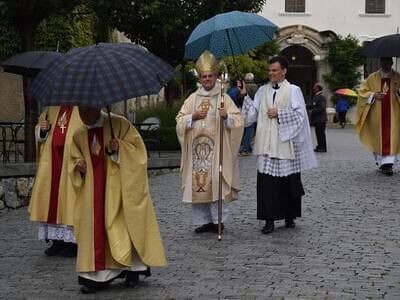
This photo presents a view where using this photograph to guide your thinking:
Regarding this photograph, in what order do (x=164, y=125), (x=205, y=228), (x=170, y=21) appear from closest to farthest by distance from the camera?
(x=205, y=228)
(x=170, y=21)
(x=164, y=125)

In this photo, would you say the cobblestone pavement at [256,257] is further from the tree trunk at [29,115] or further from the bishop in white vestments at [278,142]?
the tree trunk at [29,115]

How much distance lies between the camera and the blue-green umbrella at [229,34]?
336 inches

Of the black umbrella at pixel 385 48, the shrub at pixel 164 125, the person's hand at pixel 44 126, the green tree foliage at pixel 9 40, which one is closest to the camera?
the person's hand at pixel 44 126

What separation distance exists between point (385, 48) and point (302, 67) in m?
28.6

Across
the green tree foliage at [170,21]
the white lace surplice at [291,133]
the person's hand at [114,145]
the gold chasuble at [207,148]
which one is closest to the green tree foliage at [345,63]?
the green tree foliage at [170,21]

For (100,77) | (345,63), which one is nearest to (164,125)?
(100,77)

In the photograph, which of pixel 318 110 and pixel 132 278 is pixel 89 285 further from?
pixel 318 110

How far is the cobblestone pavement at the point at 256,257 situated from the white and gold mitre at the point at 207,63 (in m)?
1.73

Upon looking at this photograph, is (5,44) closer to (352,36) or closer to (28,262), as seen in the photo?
(28,262)

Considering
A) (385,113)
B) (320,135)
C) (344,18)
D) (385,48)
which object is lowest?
(320,135)

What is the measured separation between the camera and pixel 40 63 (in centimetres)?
861

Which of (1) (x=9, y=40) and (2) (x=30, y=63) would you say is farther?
(1) (x=9, y=40)

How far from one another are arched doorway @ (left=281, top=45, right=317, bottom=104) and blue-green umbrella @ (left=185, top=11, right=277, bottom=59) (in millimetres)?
31009

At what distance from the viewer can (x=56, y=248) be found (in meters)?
8.04
